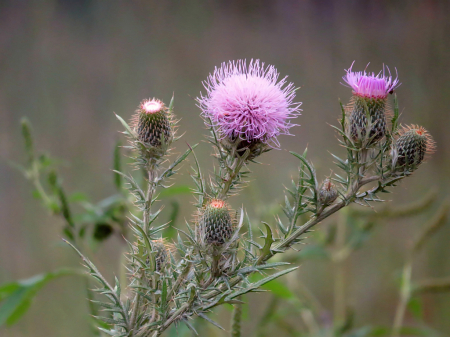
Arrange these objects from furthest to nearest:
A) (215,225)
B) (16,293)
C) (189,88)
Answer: (189,88), (16,293), (215,225)

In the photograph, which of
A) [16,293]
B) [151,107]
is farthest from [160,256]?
[16,293]

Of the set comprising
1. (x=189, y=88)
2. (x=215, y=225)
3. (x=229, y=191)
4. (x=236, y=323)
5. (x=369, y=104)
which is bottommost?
(x=236, y=323)

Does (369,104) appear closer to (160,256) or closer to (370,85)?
(370,85)

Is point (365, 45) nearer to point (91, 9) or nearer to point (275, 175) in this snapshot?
point (275, 175)

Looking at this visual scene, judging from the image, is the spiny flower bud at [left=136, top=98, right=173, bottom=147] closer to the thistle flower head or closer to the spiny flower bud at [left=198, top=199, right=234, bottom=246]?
the thistle flower head

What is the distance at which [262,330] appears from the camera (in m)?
1.39

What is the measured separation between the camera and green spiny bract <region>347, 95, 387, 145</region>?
810 millimetres

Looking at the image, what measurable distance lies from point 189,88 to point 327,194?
1.99 meters

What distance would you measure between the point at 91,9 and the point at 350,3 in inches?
66.6

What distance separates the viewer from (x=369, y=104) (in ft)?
2.76

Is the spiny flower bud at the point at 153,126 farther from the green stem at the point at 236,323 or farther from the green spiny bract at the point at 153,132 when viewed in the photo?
the green stem at the point at 236,323

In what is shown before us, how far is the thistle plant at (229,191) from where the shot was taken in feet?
2.13

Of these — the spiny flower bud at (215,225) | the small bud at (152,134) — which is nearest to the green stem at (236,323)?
the spiny flower bud at (215,225)

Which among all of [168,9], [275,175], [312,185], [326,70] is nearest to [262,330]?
[312,185]
